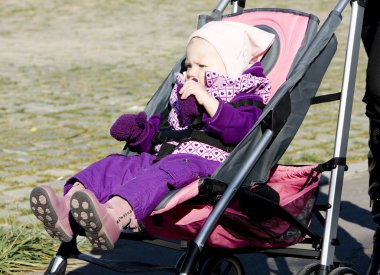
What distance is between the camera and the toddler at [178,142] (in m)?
3.90

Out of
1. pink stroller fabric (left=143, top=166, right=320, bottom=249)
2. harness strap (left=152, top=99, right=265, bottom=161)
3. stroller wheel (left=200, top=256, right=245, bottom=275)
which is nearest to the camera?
pink stroller fabric (left=143, top=166, right=320, bottom=249)

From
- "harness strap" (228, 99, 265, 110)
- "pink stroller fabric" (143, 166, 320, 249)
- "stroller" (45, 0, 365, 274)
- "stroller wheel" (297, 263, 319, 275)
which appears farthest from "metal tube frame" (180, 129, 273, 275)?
"stroller wheel" (297, 263, 319, 275)

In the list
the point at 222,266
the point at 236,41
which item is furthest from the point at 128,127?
the point at 222,266

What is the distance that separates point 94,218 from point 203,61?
1.16 m

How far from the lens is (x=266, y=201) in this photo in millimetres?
4047

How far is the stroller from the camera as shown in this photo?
3973mm

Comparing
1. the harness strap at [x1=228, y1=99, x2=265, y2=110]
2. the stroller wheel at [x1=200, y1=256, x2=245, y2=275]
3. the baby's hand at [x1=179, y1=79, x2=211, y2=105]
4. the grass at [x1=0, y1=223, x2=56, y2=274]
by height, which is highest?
the baby's hand at [x1=179, y1=79, x2=211, y2=105]

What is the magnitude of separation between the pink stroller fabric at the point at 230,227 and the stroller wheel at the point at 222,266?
20cm

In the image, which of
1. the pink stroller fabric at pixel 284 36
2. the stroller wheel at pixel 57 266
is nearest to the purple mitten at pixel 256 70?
the pink stroller fabric at pixel 284 36

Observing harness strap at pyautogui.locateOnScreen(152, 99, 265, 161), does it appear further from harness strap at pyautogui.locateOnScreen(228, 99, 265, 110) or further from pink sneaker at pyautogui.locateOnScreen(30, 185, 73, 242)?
pink sneaker at pyautogui.locateOnScreen(30, 185, 73, 242)

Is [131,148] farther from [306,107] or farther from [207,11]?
[207,11]

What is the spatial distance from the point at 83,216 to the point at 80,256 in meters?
0.42

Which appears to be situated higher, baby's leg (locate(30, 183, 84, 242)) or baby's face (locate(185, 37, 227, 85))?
baby's face (locate(185, 37, 227, 85))

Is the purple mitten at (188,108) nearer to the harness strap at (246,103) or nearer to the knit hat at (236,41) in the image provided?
the harness strap at (246,103)
